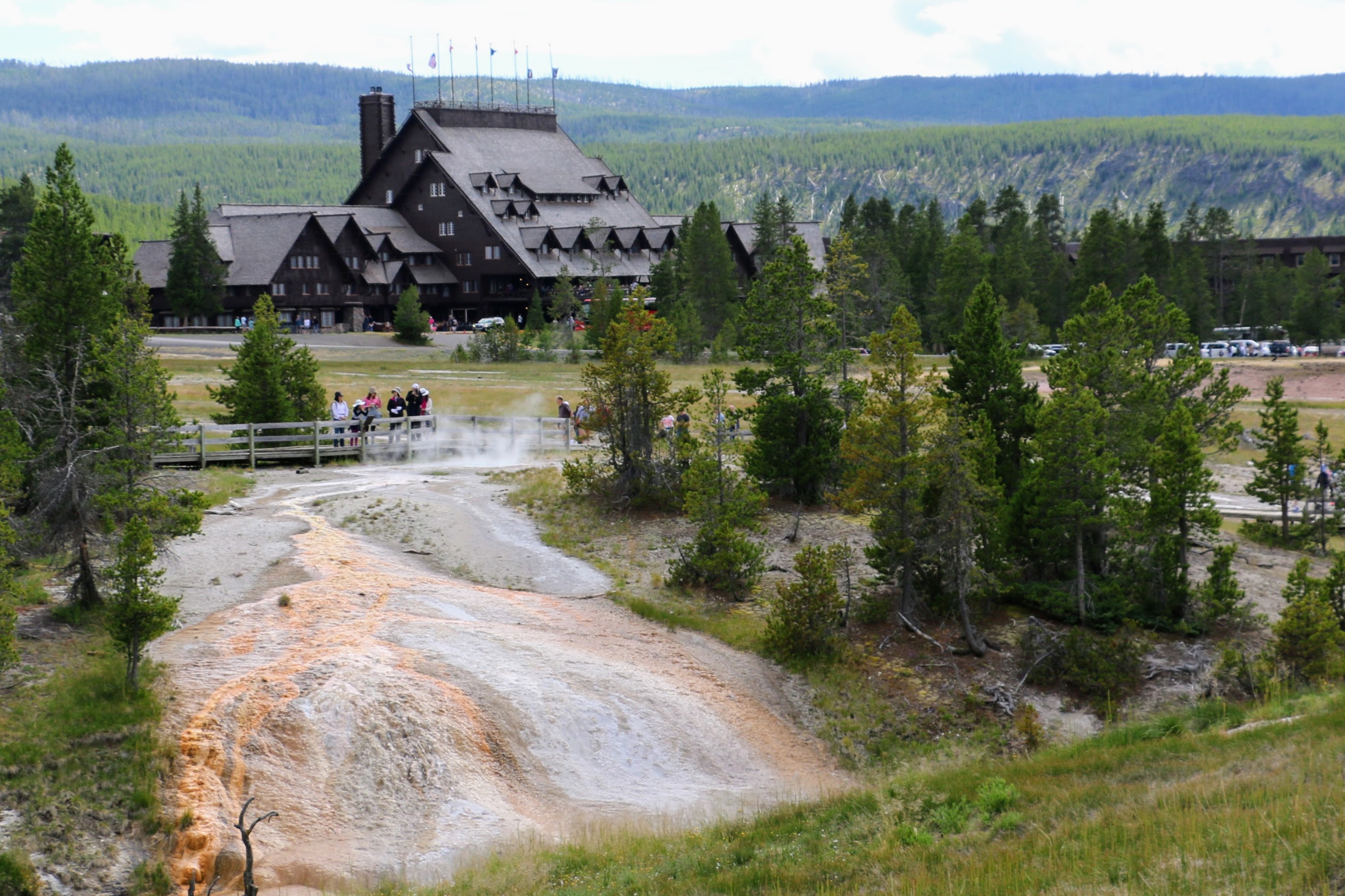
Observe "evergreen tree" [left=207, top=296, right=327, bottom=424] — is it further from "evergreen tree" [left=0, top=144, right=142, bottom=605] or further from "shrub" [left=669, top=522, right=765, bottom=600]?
"shrub" [left=669, top=522, right=765, bottom=600]

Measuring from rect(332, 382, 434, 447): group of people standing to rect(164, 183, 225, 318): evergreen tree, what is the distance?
40.6m

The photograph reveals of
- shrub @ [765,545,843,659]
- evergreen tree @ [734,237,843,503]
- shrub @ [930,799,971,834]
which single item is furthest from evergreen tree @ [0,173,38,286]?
shrub @ [930,799,971,834]

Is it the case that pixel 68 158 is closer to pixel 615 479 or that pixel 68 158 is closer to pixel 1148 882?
Answer: pixel 615 479

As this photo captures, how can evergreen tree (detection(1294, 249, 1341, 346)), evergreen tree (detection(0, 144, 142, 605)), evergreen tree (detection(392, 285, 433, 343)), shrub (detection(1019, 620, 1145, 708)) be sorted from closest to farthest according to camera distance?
evergreen tree (detection(0, 144, 142, 605))
shrub (detection(1019, 620, 1145, 708))
evergreen tree (detection(392, 285, 433, 343))
evergreen tree (detection(1294, 249, 1341, 346))

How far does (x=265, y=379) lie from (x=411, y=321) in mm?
40415

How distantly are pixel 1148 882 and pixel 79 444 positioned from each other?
17.9 m

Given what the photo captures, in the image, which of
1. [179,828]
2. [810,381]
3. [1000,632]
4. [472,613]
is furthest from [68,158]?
[1000,632]

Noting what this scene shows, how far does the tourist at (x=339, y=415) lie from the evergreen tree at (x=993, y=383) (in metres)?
18.1

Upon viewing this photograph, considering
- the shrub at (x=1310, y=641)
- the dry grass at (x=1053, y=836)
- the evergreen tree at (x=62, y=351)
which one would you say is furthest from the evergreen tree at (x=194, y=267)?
the dry grass at (x=1053, y=836)

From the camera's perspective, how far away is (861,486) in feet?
79.1

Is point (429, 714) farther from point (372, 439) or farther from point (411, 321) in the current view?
point (411, 321)

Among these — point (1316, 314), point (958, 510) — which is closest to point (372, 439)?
point (958, 510)

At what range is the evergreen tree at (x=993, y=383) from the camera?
27828 millimetres

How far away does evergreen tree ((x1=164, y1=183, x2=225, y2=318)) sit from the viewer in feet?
254
